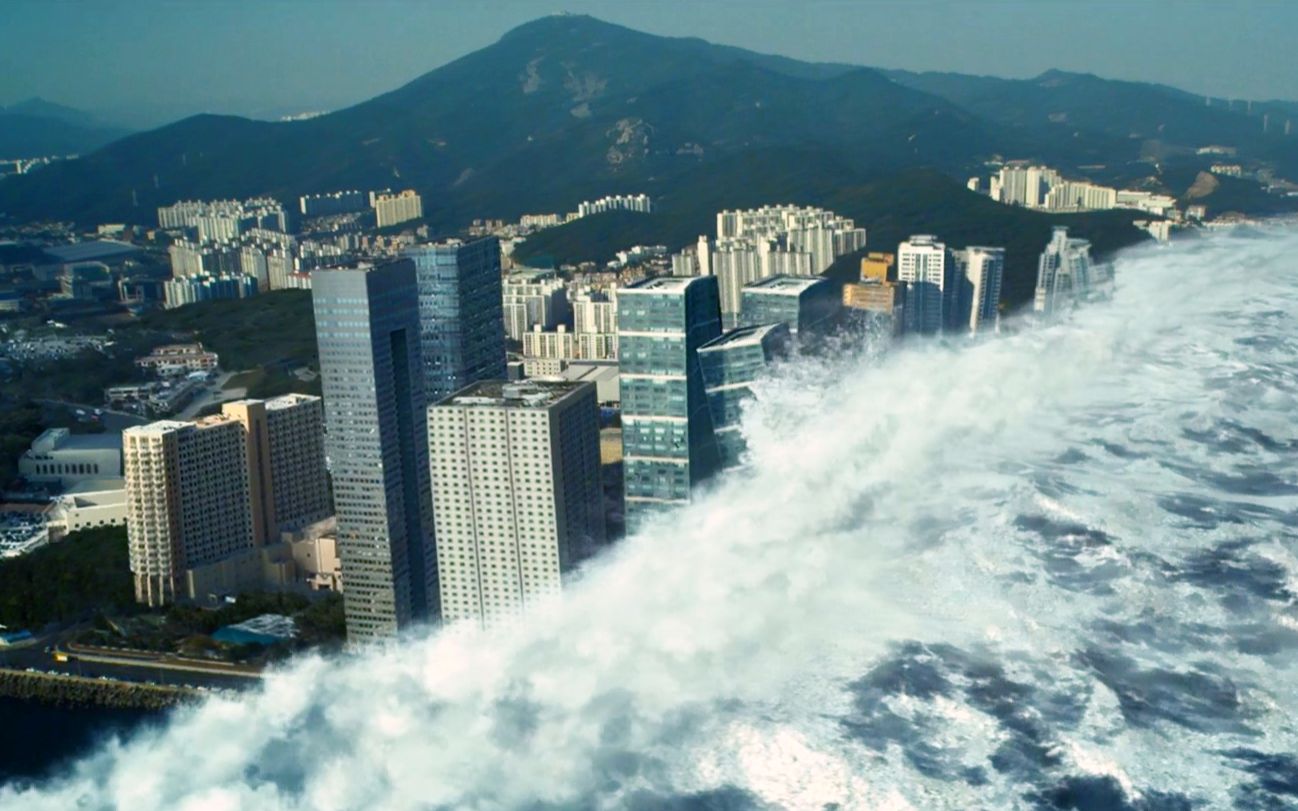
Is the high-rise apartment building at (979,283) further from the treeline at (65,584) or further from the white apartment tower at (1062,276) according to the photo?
the treeline at (65,584)

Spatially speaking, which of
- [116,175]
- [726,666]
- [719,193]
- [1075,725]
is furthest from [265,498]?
[116,175]

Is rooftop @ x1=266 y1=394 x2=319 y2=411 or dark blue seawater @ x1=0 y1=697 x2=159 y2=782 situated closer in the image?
dark blue seawater @ x1=0 y1=697 x2=159 y2=782

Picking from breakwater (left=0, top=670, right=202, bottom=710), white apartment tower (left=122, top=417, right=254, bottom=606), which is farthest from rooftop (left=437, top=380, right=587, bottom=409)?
white apartment tower (left=122, top=417, right=254, bottom=606)

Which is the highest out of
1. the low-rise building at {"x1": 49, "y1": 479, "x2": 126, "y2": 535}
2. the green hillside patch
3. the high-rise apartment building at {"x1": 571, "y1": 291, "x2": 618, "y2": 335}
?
the high-rise apartment building at {"x1": 571, "y1": 291, "x2": 618, "y2": 335}

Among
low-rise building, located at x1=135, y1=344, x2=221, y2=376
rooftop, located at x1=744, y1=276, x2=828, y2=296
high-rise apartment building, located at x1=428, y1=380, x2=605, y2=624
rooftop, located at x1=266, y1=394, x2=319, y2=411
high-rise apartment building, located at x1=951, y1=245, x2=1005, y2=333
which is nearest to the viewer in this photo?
high-rise apartment building, located at x1=428, y1=380, x2=605, y2=624

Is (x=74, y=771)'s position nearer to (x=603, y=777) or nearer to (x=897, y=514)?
(x=603, y=777)

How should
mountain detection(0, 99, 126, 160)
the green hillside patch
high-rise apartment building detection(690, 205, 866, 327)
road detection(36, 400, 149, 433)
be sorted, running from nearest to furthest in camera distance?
road detection(36, 400, 149, 433), the green hillside patch, high-rise apartment building detection(690, 205, 866, 327), mountain detection(0, 99, 126, 160)

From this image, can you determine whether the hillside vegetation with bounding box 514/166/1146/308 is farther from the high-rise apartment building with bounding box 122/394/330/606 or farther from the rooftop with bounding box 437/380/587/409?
the high-rise apartment building with bounding box 122/394/330/606
